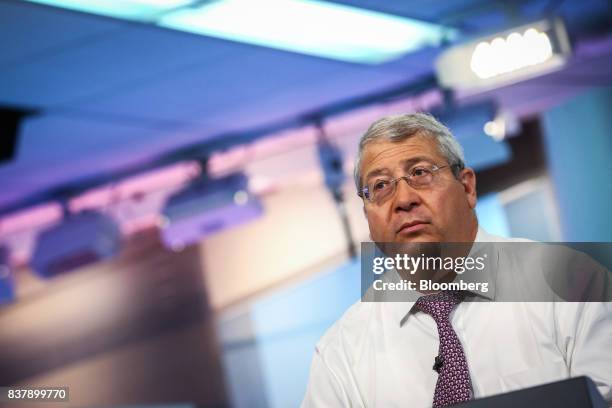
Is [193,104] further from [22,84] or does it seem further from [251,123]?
[22,84]

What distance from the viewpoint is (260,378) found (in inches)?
290

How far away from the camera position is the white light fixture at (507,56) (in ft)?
11.8

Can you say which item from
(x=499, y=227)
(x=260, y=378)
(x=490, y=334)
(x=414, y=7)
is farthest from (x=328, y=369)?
(x=260, y=378)

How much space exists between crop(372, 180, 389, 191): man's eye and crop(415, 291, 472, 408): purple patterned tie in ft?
0.66

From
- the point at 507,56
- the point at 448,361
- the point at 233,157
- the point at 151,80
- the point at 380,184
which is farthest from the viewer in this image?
the point at 233,157

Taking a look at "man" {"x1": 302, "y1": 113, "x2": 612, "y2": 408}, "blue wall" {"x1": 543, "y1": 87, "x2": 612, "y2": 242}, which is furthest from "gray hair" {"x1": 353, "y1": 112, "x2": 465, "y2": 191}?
"blue wall" {"x1": 543, "y1": 87, "x2": 612, "y2": 242}

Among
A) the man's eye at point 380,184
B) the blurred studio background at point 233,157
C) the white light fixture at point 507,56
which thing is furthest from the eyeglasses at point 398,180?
the white light fixture at point 507,56

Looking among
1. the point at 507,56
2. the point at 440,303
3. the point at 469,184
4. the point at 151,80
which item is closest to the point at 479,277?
the point at 440,303

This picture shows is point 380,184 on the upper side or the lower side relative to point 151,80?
lower

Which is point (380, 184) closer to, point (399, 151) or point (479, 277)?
point (399, 151)

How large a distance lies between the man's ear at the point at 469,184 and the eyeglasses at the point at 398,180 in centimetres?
5

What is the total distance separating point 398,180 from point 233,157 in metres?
4.61

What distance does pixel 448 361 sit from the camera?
1.36 m

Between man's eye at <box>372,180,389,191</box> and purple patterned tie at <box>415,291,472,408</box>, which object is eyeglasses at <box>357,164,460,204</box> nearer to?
man's eye at <box>372,180,389,191</box>
